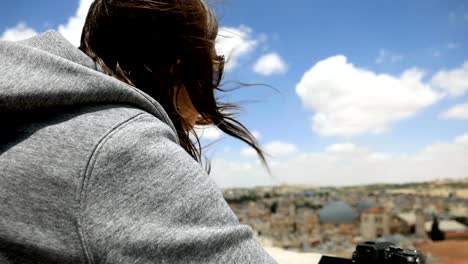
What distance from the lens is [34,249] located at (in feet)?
1.48

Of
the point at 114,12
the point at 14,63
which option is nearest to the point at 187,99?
the point at 114,12

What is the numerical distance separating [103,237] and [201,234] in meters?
0.09

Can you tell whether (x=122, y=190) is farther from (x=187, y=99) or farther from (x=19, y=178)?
(x=187, y=99)

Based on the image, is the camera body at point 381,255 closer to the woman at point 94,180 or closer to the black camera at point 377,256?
the black camera at point 377,256

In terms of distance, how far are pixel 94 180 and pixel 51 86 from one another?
12 centimetres

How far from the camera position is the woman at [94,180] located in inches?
16.8

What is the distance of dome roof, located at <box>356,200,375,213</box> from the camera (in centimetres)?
2398

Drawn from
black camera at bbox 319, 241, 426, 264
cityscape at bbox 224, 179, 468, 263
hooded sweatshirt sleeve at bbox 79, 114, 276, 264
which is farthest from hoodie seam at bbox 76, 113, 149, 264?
cityscape at bbox 224, 179, 468, 263

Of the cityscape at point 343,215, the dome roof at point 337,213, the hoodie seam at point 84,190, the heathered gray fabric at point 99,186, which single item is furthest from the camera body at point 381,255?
the dome roof at point 337,213

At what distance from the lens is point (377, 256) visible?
804mm

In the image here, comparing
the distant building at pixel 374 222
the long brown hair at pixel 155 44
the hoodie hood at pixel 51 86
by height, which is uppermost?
the long brown hair at pixel 155 44

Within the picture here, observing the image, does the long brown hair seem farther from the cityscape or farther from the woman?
the cityscape

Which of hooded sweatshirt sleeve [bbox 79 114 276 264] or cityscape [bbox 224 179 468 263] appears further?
cityscape [bbox 224 179 468 263]

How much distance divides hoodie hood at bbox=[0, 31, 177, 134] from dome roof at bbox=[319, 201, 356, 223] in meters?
23.8
